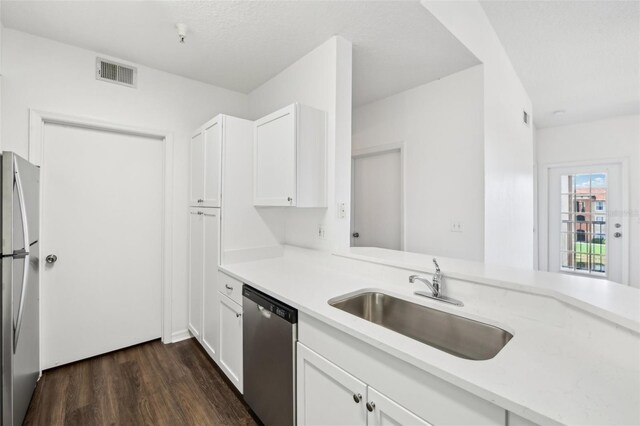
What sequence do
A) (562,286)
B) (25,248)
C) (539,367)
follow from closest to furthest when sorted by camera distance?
1. (539,367)
2. (562,286)
3. (25,248)

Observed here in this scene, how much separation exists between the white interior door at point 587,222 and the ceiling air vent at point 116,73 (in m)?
6.38

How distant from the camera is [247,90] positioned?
10.3 ft

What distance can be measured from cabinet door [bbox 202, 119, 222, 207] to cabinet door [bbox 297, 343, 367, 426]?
1442 millimetres

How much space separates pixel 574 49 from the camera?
8.86ft

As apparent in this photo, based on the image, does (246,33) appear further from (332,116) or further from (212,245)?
(212,245)

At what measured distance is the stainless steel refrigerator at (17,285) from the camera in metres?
1.41

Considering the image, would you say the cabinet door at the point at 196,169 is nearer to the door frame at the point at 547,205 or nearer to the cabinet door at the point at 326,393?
the cabinet door at the point at 326,393

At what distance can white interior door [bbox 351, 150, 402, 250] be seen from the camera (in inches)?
131

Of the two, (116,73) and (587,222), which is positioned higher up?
(116,73)

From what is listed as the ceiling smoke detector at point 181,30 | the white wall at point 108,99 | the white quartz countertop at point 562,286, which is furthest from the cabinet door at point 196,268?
the white quartz countertop at point 562,286

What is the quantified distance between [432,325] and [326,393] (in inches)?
24.5

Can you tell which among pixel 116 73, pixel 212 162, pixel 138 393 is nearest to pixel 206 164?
pixel 212 162

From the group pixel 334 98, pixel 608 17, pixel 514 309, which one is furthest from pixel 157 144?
pixel 608 17

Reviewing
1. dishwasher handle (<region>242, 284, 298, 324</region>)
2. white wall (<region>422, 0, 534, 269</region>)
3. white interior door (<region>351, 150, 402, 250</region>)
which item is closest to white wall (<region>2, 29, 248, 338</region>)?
dishwasher handle (<region>242, 284, 298, 324</region>)
